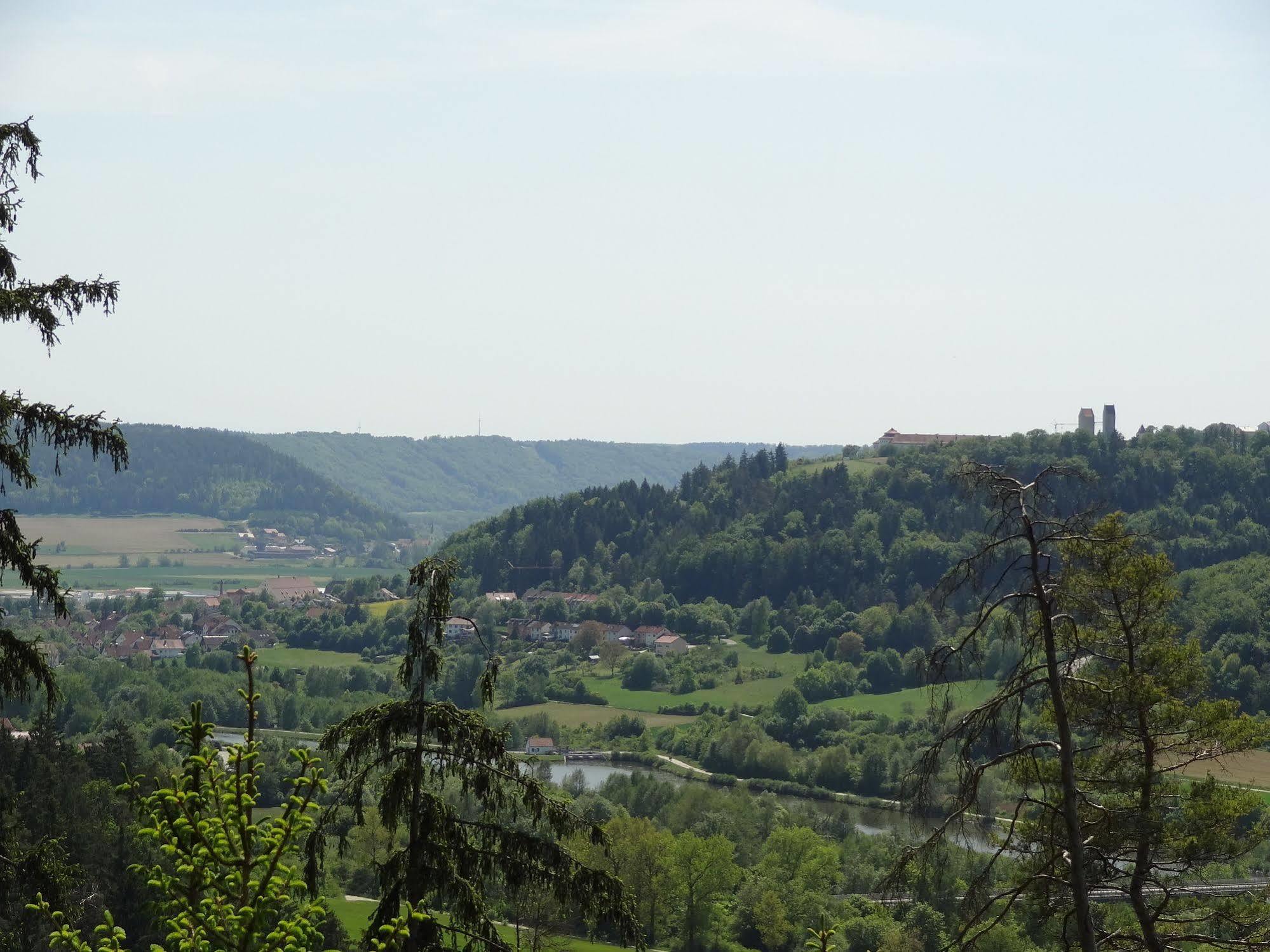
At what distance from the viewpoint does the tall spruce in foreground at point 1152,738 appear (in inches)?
481

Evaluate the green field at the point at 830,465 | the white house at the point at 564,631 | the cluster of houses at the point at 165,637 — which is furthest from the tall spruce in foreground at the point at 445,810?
the green field at the point at 830,465

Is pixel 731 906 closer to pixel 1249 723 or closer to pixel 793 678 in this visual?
pixel 1249 723

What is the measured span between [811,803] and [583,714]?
31.2 metres

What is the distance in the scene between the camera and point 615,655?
409ft

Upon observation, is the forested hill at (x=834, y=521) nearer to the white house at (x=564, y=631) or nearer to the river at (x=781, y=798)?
the white house at (x=564, y=631)

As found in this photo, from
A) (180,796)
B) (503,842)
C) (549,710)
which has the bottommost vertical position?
(549,710)

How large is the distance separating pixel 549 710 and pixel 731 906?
2110 inches

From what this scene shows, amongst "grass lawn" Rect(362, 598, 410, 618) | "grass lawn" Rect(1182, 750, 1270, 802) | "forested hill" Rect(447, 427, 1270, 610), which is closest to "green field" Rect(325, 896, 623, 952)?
"grass lawn" Rect(1182, 750, 1270, 802)

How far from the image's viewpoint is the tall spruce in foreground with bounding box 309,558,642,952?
1055 centimetres

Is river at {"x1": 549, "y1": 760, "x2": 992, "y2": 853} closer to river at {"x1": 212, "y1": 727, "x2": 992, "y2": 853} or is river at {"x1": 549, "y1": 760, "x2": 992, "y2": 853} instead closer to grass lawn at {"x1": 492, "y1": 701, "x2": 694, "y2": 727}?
river at {"x1": 212, "y1": 727, "x2": 992, "y2": 853}

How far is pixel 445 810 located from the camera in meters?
10.8

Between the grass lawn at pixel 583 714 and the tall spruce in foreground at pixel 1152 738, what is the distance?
269 ft

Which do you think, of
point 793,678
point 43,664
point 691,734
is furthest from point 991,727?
point 793,678

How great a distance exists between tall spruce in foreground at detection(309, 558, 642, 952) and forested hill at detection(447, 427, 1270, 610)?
122234mm
